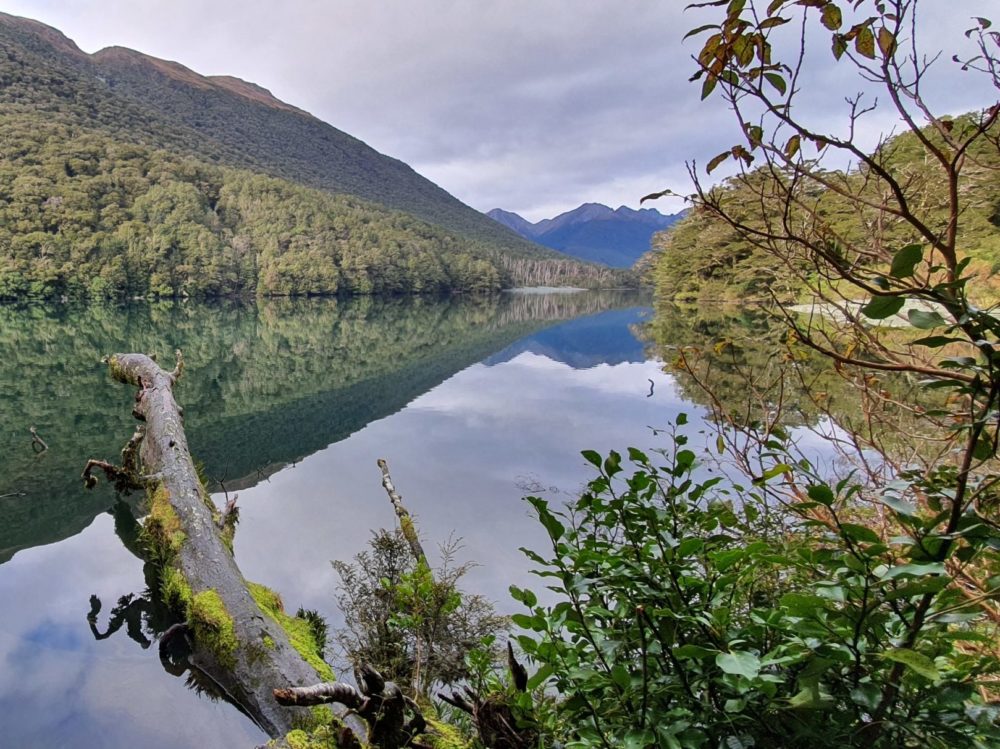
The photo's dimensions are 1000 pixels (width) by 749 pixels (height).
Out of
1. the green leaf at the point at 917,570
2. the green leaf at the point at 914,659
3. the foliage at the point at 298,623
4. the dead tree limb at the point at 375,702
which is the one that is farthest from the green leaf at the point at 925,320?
the foliage at the point at 298,623

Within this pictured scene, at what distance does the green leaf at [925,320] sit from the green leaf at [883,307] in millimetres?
22

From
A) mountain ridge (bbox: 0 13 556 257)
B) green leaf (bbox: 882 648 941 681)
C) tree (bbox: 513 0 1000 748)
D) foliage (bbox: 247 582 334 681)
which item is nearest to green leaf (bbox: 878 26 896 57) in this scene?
tree (bbox: 513 0 1000 748)

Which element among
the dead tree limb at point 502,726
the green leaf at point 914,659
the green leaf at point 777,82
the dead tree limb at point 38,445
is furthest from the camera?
the dead tree limb at point 38,445

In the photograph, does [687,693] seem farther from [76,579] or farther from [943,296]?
[76,579]

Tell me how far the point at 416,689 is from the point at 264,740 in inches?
40.2

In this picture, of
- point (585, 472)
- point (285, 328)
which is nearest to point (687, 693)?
point (585, 472)

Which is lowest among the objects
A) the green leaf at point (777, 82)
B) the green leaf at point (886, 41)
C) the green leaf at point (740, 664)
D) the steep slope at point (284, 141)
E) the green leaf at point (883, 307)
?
the green leaf at point (740, 664)

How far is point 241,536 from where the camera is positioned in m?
7.14

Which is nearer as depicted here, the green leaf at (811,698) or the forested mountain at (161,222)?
the green leaf at (811,698)

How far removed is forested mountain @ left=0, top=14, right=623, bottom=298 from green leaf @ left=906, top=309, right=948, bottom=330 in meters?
65.8

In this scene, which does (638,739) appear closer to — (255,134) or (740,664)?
(740,664)

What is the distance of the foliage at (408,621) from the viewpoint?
13.5 ft

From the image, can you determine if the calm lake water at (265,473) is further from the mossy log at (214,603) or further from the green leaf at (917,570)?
the green leaf at (917,570)

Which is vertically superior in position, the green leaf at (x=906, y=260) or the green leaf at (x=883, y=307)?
the green leaf at (x=906, y=260)
